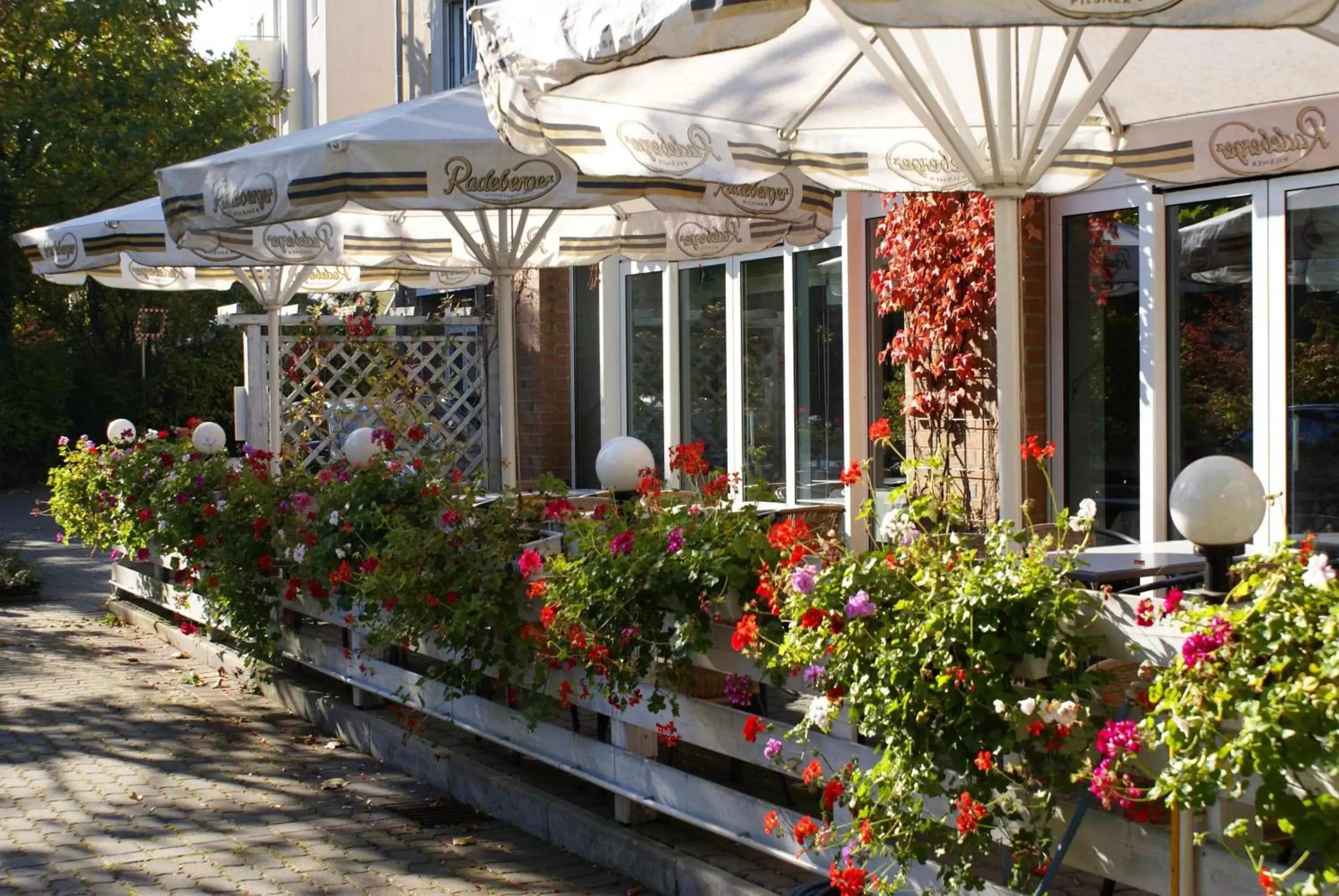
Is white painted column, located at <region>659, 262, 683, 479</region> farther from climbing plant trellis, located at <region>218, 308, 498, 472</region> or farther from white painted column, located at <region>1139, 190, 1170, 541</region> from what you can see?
white painted column, located at <region>1139, 190, 1170, 541</region>

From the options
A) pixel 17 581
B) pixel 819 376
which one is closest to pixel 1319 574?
pixel 819 376

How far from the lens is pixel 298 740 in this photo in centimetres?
722

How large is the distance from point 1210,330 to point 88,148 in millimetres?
20545

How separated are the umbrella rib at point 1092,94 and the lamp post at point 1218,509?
1011 mm

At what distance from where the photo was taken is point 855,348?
822 cm

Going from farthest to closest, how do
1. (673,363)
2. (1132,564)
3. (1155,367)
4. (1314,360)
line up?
(673,363) → (1155,367) → (1314,360) → (1132,564)

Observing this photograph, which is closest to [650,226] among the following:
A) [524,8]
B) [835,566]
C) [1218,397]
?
[1218,397]

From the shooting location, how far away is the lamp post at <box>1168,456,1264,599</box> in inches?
138

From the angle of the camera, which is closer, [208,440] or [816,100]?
[816,100]

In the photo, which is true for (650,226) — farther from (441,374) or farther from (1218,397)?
(441,374)

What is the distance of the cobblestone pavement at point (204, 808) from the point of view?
5121 mm

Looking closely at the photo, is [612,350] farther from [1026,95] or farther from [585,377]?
[1026,95]

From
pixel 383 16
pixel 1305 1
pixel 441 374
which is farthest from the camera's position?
pixel 383 16

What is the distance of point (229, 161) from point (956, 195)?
4.02 m
